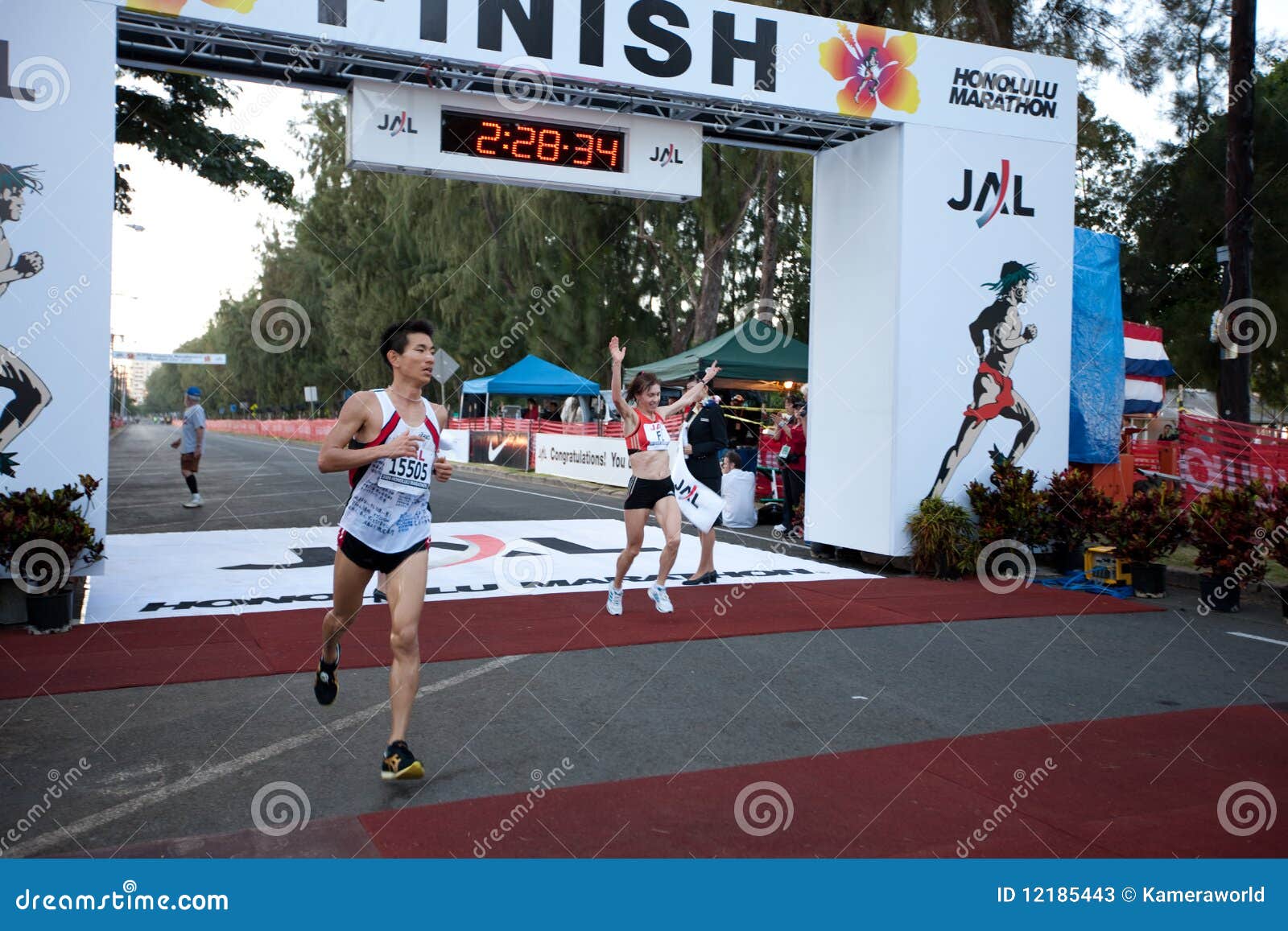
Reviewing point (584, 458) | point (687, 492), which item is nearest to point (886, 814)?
point (687, 492)

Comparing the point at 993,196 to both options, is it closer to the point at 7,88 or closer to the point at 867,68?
the point at 867,68

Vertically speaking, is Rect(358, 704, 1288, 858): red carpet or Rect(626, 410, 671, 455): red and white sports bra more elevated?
Rect(626, 410, 671, 455): red and white sports bra

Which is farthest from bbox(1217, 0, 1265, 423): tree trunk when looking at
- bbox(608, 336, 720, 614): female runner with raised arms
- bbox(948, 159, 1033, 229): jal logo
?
bbox(608, 336, 720, 614): female runner with raised arms

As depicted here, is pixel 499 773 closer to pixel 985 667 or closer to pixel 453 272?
pixel 985 667

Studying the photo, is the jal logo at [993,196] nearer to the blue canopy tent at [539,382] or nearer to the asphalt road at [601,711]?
the asphalt road at [601,711]

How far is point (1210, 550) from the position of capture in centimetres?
900

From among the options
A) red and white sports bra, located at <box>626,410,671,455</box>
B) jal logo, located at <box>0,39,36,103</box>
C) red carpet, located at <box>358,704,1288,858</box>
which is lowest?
red carpet, located at <box>358,704,1288,858</box>

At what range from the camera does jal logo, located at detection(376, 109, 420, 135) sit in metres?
8.95

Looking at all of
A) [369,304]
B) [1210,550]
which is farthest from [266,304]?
[1210,550]

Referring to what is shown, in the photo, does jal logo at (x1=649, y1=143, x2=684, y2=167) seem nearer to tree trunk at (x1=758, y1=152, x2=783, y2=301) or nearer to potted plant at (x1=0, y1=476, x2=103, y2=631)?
potted plant at (x1=0, y1=476, x2=103, y2=631)

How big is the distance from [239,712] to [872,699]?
11.2ft

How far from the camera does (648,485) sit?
8227 millimetres

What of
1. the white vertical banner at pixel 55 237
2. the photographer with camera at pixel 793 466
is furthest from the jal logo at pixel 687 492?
the photographer with camera at pixel 793 466

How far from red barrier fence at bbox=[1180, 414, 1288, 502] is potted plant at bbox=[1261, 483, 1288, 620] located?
4.16m
